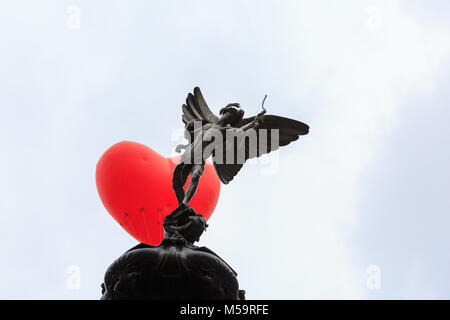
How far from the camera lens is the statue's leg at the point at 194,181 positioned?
24.2 ft

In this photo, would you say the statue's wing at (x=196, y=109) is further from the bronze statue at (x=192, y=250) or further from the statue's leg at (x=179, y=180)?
the statue's leg at (x=179, y=180)

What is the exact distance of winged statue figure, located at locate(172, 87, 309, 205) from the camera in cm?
792

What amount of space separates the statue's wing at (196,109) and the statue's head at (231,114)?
10.2 inches

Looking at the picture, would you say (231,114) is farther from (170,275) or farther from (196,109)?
(170,275)

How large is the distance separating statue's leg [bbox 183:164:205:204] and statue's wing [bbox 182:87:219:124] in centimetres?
107

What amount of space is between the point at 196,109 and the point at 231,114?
0.68m

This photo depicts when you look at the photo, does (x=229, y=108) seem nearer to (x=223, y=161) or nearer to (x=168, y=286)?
(x=223, y=161)

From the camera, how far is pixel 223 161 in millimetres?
8555

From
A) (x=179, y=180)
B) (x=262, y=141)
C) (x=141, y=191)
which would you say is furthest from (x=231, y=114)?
(x=141, y=191)

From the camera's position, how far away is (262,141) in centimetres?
884

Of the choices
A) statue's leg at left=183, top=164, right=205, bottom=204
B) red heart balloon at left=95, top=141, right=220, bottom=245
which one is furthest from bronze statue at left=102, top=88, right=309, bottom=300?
red heart balloon at left=95, top=141, right=220, bottom=245

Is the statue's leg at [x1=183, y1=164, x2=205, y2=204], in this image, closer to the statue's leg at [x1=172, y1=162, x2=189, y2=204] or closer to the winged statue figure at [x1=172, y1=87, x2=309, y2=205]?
the winged statue figure at [x1=172, y1=87, x2=309, y2=205]
